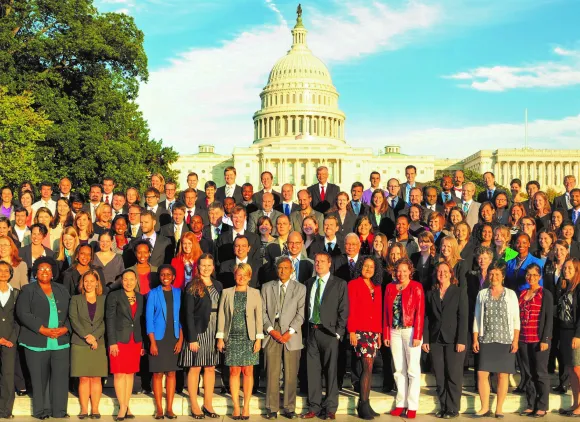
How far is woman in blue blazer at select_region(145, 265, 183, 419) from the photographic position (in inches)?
390

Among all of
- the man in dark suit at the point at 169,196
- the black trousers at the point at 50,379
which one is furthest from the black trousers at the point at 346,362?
the man in dark suit at the point at 169,196

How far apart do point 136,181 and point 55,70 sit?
6.80m

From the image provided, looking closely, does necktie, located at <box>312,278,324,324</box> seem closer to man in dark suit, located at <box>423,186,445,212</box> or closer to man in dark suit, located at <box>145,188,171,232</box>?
man in dark suit, located at <box>145,188,171,232</box>

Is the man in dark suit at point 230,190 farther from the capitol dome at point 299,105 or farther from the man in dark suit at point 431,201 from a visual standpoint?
the capitol dome at point 299,105

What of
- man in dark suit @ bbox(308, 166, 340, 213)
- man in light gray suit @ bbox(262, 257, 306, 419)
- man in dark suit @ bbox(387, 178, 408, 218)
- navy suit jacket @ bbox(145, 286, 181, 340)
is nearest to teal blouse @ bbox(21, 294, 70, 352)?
navy suit jacket @ bbox(145, 286, 181, 340)

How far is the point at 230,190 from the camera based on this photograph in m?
15.8

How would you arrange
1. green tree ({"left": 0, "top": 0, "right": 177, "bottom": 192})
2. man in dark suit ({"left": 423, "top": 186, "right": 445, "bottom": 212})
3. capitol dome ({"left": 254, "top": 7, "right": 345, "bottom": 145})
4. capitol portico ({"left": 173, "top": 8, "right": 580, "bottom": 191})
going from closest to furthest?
man in dark suit ({"left": 423, "top": 186, "right": 445, "bottom": 212}), green tree ({"left": 0, "top": 0, "right": 177, "bottom": 192}), capitol portico ({"left": 173, "top": 8, "right": 580, "bottom": 191}), capitol dome ({"left": 254, "top": 7, "right": 345, "bottom": 145})

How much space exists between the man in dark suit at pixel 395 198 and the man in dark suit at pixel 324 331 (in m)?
4.93

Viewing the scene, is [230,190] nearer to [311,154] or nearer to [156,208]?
[156,208]

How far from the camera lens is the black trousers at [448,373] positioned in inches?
401

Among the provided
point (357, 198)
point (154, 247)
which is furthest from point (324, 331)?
point (357, 198)

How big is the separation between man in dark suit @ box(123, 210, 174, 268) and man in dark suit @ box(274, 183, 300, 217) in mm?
3136

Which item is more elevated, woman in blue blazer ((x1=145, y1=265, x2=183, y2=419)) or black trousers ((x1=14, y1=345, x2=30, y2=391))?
woman in blue blazer ((x1=145, y1=265, x2=183, y2=419))

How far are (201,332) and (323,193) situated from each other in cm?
654
